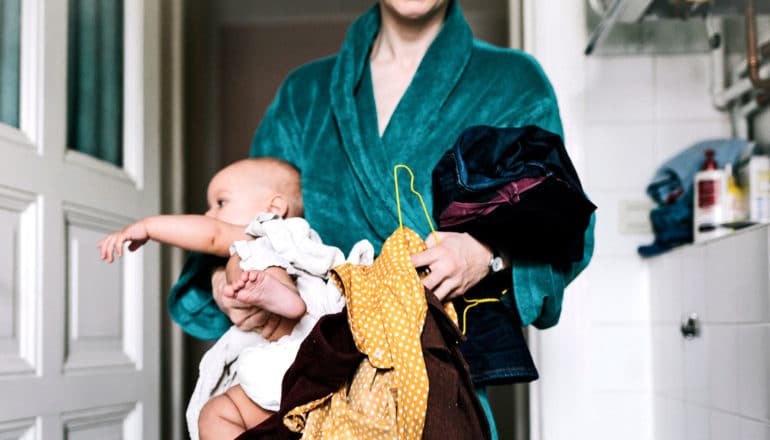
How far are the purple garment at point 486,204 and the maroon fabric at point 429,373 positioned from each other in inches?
5.5

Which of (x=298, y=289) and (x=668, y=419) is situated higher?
(x=298, y=289)

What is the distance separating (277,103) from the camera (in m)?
1.71

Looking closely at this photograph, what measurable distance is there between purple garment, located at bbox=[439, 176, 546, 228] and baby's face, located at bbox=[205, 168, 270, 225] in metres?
0.36

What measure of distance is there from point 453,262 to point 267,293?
282mm

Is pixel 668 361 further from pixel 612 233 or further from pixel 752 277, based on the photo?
pixel 752 277

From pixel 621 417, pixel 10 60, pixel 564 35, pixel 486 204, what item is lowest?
pixel 621 417

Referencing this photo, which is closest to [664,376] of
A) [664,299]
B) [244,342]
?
[664,299]

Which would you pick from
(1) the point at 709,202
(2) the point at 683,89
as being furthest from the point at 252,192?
(2) the point at 683,89

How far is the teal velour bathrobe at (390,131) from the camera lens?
147 centimetres

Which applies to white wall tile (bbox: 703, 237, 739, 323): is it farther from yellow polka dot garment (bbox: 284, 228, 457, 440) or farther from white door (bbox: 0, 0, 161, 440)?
white door (bbox: 0, 0, 161, 440)

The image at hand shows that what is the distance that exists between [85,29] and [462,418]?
1499 mm

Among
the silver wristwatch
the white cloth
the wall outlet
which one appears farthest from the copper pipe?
the white cloth

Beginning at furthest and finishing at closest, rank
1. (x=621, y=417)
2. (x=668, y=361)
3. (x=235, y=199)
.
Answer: (x=621, y=417)
(x=668, y=361)
(x=235, y=199)

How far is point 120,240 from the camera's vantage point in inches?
51.9
